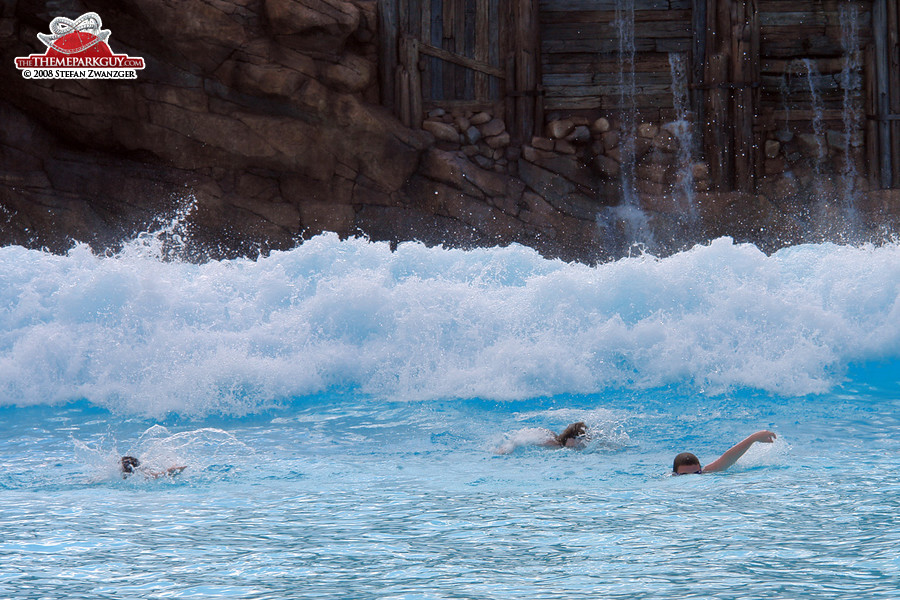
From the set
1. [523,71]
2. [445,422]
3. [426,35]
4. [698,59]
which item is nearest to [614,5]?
[698,59]

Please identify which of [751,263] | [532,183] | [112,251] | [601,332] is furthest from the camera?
[532,183]

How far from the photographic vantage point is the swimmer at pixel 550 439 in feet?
17.8

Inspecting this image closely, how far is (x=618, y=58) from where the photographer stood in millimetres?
15328

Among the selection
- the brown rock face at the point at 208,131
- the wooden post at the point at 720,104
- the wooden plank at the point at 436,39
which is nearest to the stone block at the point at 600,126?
the wooden post at the point at 720,104

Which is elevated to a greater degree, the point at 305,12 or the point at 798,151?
the point at 305,12

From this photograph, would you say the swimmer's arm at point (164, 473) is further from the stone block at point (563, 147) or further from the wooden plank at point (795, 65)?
the wooden plank at point (795, 65)

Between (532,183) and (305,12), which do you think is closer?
(305,12)

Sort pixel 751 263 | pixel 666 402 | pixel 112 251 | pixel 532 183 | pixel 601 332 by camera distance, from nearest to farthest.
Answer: pixel 666 402 < pixel 601 332 < pixel 751 263 < pixel 112 251 < pixel 532 183

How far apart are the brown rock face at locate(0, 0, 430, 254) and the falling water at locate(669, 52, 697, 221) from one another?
417 cm

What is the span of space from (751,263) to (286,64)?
817 cm

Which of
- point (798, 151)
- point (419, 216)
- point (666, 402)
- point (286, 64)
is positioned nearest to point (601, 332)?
point (666, 402)

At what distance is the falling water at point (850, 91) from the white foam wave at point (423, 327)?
23.1 ft

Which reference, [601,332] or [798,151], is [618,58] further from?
[601,332]

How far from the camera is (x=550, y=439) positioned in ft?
18.1
